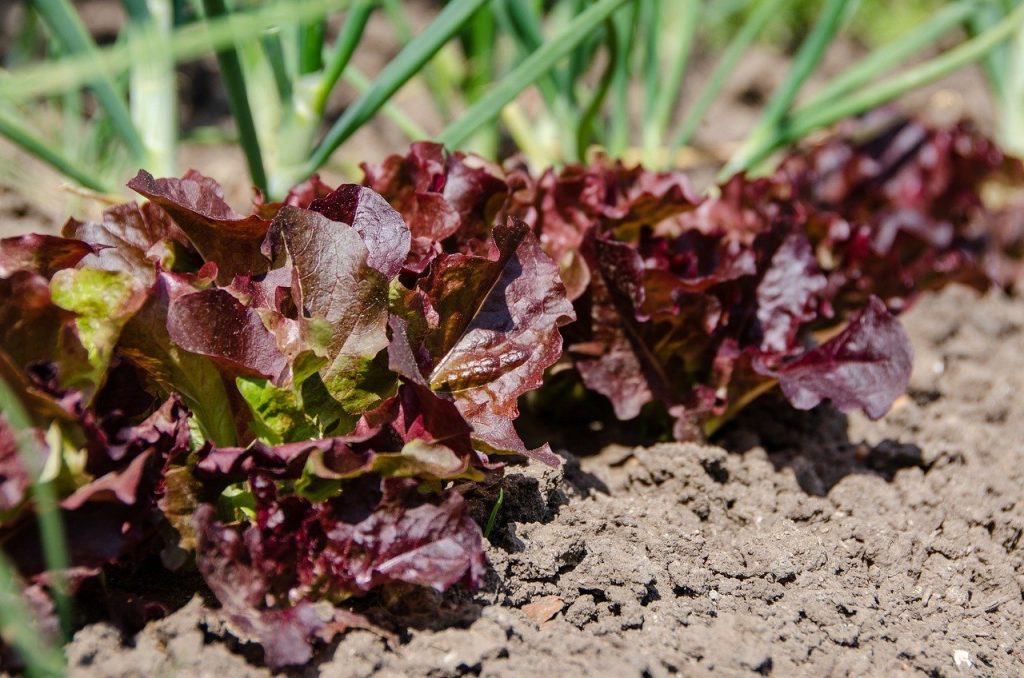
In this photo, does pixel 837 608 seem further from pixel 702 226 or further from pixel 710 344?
pixel 702 226

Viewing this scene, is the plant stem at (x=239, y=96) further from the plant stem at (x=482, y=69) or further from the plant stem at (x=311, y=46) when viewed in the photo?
the plant stem at (x=482, y=69)

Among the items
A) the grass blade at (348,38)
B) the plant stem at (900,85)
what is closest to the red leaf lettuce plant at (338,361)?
the grass blade at (348,38)

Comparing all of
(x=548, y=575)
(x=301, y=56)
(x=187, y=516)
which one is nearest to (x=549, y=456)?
(x=548, y=575)

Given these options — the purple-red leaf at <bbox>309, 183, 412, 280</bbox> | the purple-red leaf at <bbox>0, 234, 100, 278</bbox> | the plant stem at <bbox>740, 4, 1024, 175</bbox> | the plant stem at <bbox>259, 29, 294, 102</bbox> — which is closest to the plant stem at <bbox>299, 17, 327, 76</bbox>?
the plant stem at <bbox>259, 29, 294, 102</bbox>

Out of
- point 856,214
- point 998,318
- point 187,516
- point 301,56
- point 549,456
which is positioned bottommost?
point 998,318

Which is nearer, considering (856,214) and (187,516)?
(187,516)
